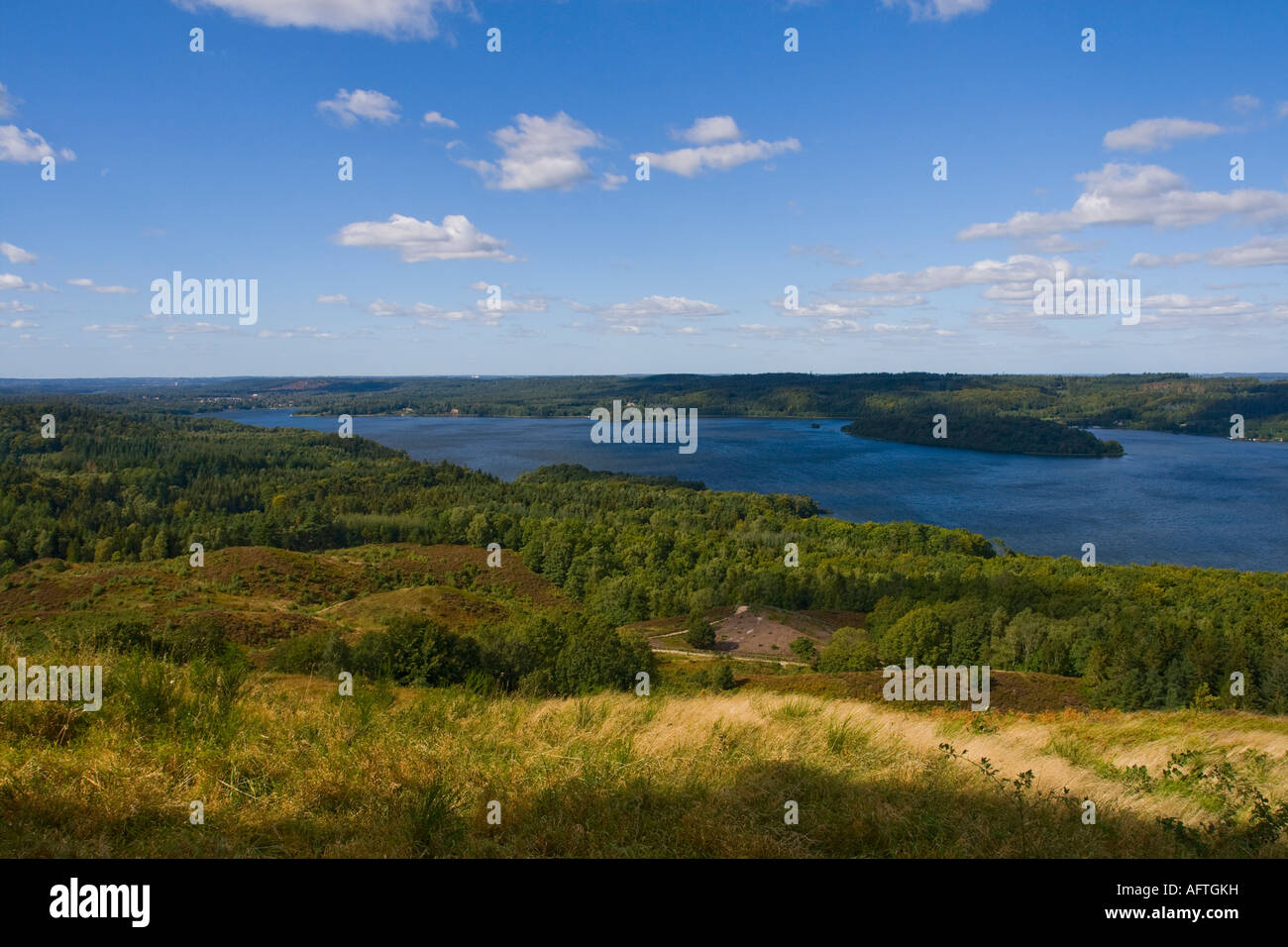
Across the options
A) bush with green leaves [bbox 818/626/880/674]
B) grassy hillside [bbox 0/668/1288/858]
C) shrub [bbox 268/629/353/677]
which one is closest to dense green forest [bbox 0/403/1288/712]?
bush with green leaves [bbox 818/626/880/674]

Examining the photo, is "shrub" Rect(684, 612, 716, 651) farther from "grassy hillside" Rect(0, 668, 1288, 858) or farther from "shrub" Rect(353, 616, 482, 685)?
"grassy hillside" Rect(0, 668, 1288, 858)

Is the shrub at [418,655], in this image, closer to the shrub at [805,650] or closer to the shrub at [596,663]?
the shrub at [596,663]

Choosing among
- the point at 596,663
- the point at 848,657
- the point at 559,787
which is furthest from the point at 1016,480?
the point at 559,787

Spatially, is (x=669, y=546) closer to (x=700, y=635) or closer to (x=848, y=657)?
(x=700, y=635)

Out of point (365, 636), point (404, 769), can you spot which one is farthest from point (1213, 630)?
point (404, 769)

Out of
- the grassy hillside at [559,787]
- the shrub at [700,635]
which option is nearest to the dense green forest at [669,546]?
the shrub at [700,635]

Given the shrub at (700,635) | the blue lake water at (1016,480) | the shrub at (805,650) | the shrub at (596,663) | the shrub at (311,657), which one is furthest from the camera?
the blue lake water at (1016,480)
